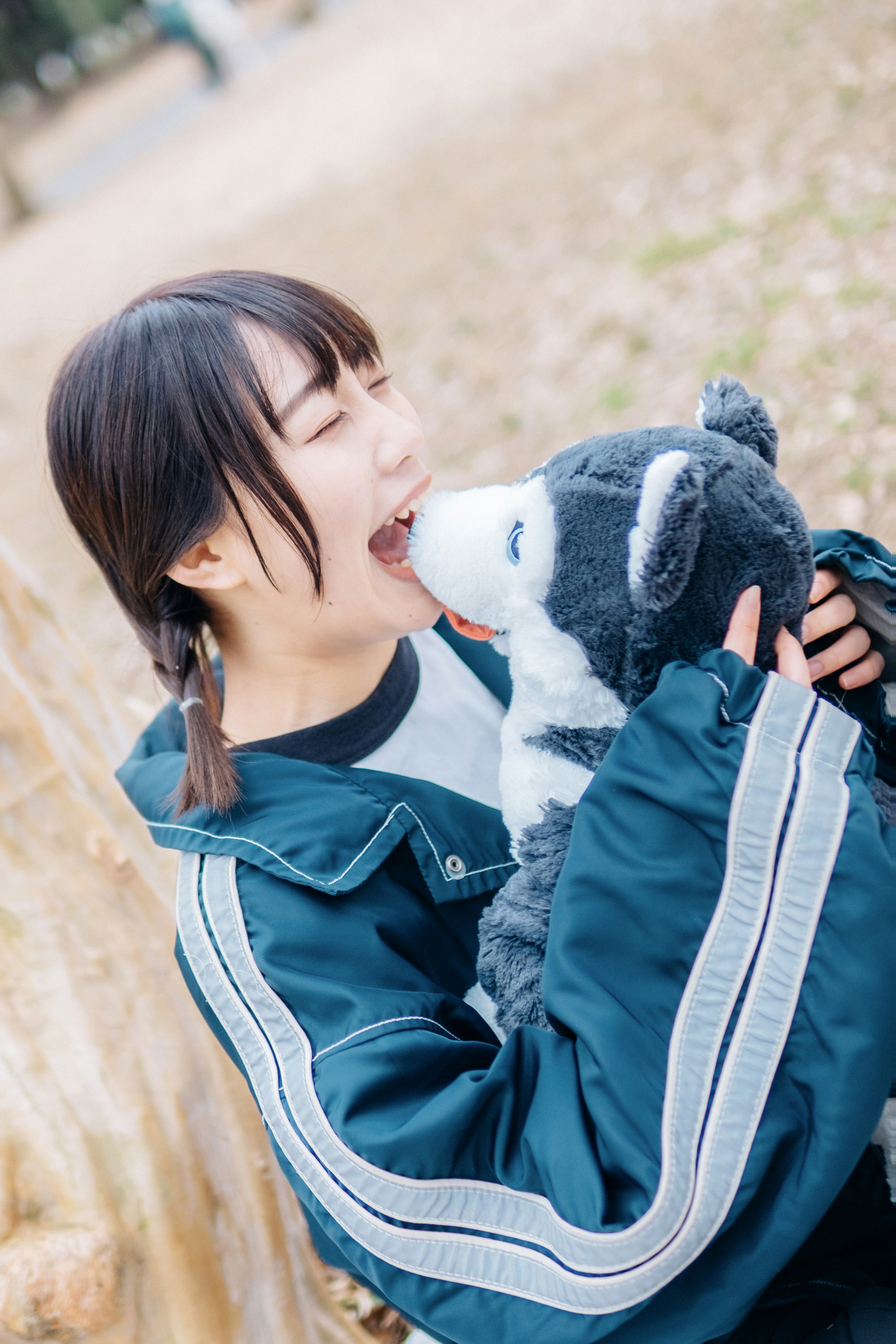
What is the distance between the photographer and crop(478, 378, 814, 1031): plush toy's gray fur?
1.23 metres

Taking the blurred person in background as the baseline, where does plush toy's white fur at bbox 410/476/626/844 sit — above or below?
below

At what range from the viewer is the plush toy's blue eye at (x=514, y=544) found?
143cm

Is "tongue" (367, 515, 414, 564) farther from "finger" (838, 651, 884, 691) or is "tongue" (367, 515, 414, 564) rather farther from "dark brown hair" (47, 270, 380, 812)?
"finger" (838, 651, 884, 691)

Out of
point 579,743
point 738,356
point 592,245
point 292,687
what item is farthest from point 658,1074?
point 592,245

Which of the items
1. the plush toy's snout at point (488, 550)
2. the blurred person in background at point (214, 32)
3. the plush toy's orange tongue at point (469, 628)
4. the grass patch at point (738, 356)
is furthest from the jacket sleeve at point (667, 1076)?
the blurred person in background at point (214, 32)

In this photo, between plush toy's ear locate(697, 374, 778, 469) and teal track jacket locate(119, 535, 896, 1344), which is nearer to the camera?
teal track jacket locate(119, 535, 896, 1344)

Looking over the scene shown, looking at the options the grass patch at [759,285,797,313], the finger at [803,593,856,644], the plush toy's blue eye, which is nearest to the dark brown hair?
the plush toy's blue eye

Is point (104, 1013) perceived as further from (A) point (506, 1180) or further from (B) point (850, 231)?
(B) point (850, 231)

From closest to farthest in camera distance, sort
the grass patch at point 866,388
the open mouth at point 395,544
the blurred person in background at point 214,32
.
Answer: the open mouth at point 395,544 < the grass patch at point 866,388 < the blurred person in background at point 214,32

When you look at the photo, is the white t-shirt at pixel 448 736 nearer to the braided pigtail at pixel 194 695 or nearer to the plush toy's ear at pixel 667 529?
the braided pigtail at pixel 194 695

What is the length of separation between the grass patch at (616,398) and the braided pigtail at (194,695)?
309 centimetres

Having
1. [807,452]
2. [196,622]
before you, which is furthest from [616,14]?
[196,622]

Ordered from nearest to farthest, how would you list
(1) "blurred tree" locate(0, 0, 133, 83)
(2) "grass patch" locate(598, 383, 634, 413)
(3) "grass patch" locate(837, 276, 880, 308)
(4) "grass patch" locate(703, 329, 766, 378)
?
1. (3) "grass patch" locate(837, 276, 880, 308)
2. (4) "grass patch" locate(703, 329, 766, 378)
3. (2) "grass patch" locate(598, 383, 634, 413)
4. (1) "blurred tree" locate(0, 0, 133, 83)

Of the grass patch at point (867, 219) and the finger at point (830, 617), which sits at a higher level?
the finger at point (830, 617)
